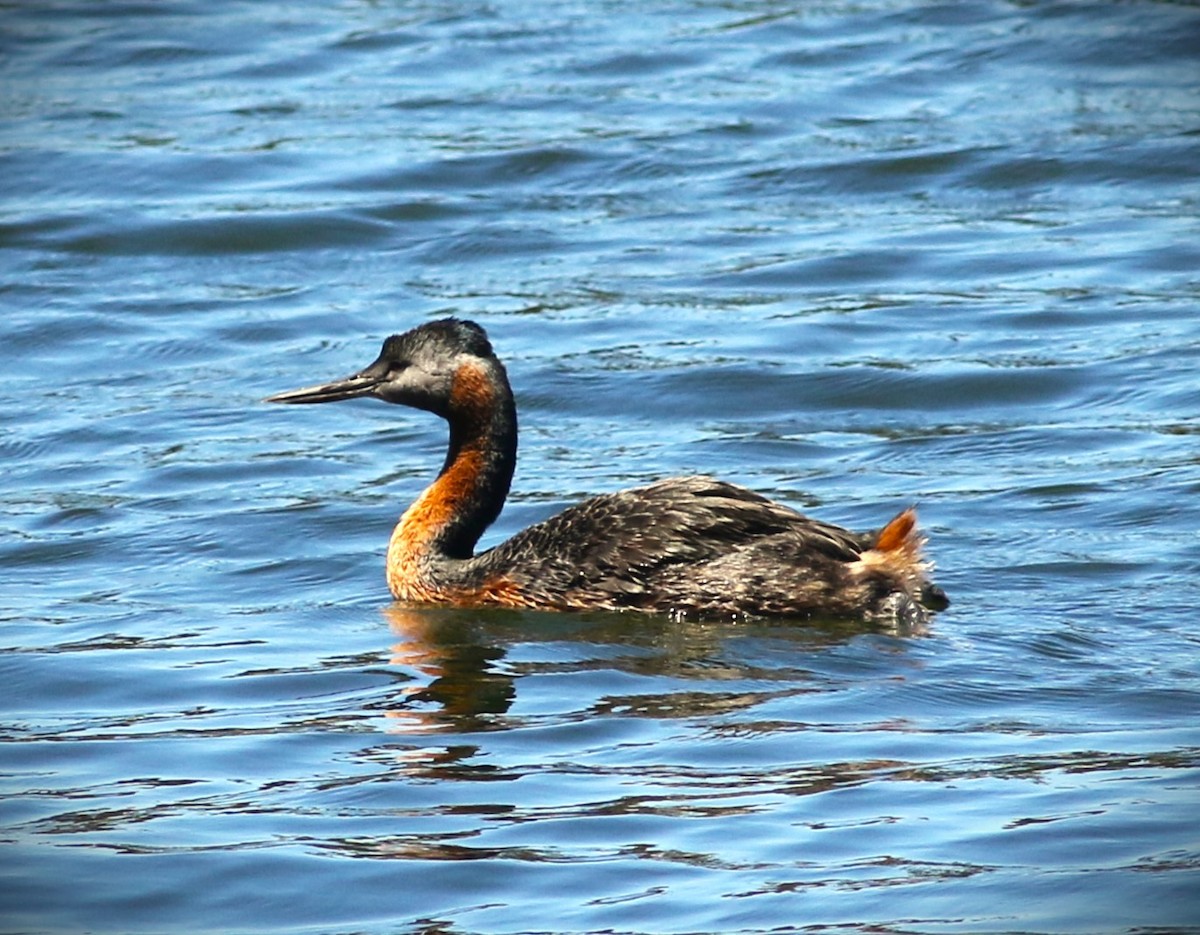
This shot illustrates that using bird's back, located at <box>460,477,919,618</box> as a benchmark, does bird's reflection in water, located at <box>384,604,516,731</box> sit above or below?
below

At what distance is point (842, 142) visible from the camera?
17.8m

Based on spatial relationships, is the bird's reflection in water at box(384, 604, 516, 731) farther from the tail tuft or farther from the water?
the tail tuft

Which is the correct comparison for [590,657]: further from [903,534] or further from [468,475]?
[468,475]

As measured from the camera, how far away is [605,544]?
925 centimetres

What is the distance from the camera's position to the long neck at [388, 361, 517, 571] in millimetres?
9812

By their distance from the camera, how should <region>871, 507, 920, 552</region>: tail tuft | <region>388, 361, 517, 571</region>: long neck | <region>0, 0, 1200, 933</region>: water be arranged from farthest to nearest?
<region>388, 361, 517, 571</region>: long neck < <region>871, 507, 920, 552</region>: tail tuft < <region>0, 0, 1200, 933</region>: water

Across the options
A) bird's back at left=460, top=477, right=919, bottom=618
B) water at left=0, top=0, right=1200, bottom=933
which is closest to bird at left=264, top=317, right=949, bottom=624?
bird's back at left=460, top=477, right=919, bottom=618

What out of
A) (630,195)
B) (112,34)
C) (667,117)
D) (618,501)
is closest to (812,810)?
(618,501)

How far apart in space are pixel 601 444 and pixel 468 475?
210 cm

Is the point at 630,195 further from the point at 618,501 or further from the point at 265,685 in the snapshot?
the point at 265,685

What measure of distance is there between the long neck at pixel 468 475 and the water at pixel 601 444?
1.25 feet

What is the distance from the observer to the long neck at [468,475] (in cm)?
981

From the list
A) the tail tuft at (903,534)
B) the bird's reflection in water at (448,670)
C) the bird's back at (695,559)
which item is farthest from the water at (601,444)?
the tail tuft at (903,534)

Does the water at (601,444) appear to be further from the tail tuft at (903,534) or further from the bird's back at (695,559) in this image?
the tail tuft at (903,534)
